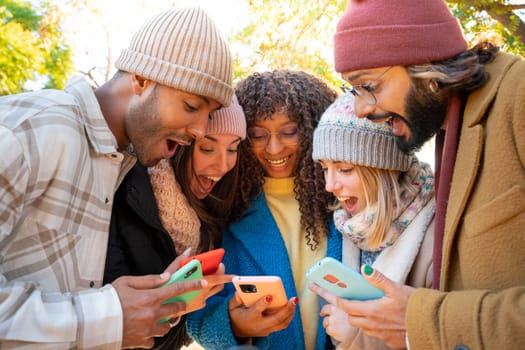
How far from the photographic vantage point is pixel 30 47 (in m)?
11.4

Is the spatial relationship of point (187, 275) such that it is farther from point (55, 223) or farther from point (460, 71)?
point (460, 71)

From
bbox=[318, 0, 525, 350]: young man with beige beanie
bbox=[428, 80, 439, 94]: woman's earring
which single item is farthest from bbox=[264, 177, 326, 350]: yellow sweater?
bbox=[428, 80, 439, 94]: woman's earring

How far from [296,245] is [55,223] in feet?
4.72

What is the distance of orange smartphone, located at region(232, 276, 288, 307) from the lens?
263 cm

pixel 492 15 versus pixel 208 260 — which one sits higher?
pixel 492 15

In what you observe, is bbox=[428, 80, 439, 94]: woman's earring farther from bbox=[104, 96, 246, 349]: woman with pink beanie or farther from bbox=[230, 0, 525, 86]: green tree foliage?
bbox=[230, 0, 525, 86]: green tree foliage

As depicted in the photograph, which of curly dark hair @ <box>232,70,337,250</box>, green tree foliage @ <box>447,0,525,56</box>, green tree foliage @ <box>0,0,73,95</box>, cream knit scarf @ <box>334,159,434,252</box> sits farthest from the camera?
green tree foliage @ <box>0,0,73,95</box>

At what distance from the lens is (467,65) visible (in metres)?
2.22

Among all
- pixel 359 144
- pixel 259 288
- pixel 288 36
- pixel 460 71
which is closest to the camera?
pixel 460 71

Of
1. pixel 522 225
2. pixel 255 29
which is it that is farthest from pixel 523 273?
pixel 255 29

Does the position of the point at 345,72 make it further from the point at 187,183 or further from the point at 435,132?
the point at 187,183

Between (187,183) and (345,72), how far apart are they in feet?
3.88

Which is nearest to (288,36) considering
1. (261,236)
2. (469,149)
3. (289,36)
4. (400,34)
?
(289,36)

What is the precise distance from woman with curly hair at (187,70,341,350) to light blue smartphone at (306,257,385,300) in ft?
1.78
